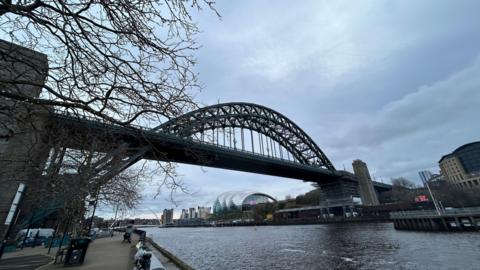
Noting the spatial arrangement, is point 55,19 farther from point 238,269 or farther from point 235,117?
point 235,117

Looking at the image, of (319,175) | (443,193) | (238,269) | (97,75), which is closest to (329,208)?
(319,175)

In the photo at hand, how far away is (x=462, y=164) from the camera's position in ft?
297

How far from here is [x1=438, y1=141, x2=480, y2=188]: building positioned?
8662 cm

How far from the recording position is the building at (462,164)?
86.6 m

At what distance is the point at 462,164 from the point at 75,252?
408 ft

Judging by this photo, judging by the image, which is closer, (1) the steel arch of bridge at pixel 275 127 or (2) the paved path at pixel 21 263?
(2) the paved path at pixel 21 263

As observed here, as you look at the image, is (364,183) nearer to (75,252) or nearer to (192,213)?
(75,252)

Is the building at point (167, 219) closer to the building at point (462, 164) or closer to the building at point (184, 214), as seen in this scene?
the building at point (184, 214)

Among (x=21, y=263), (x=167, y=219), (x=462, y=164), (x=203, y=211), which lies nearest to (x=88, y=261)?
(x=21, y=263)

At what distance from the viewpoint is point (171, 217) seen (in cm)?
15512

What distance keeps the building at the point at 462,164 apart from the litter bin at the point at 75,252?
372 ft

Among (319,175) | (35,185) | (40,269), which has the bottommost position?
(40,269)

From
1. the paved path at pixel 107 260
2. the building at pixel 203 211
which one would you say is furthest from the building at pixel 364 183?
the building at pixel 203 211

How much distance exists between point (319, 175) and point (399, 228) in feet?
69.3
